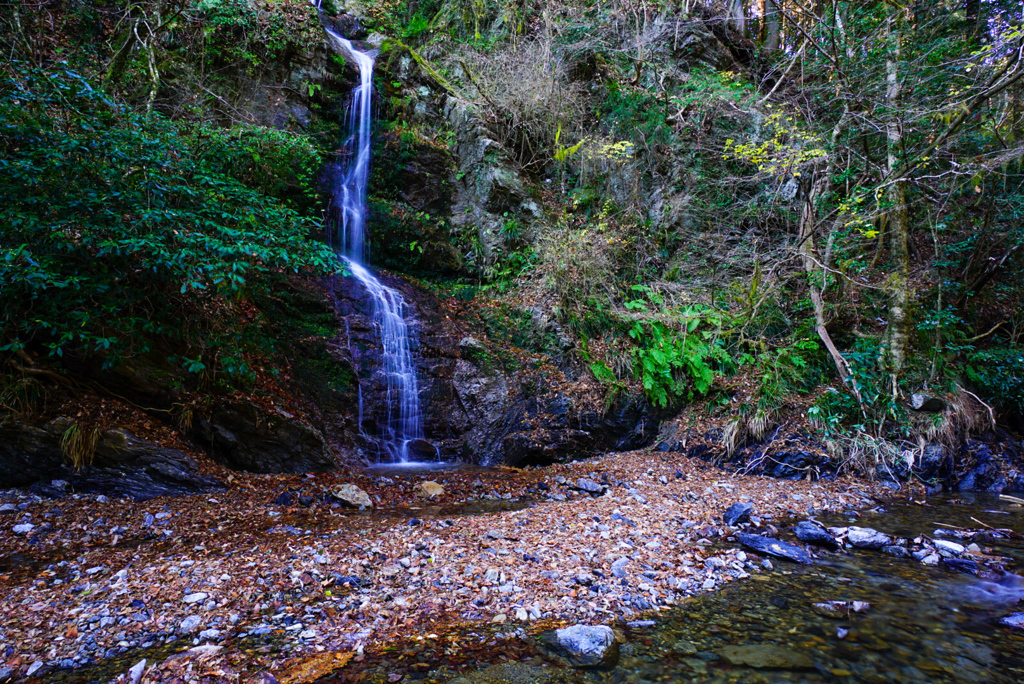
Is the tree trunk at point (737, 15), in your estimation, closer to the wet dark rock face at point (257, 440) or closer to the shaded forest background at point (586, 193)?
the shaded forest background at point (586, 193)

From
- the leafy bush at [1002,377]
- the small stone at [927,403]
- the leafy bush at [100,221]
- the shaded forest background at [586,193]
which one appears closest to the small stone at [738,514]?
the shaded forest background at [586,193]

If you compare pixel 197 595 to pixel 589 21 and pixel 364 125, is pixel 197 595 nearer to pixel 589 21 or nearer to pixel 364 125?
pixel 364 125

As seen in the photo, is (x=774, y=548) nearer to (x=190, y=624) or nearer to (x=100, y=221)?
(x=190, y=624)

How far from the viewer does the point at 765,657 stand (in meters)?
2.72

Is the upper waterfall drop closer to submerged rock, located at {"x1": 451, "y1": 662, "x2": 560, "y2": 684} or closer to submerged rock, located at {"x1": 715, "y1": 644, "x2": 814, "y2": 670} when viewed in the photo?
submerged rock, located at {"x1": 451, "y1": 662, "x2": 560, "y2": 684}

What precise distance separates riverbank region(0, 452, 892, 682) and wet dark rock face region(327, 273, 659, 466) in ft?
5.30

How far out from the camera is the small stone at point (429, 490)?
554 cm

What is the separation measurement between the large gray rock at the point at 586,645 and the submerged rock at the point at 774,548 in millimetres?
2179

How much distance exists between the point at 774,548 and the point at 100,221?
6653 mm

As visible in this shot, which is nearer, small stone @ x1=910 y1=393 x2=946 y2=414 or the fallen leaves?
the fallen leaves

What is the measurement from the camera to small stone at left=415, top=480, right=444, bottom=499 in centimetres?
554

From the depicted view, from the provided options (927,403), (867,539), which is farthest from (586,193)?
(867,539)

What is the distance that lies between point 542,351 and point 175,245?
569 centimetres

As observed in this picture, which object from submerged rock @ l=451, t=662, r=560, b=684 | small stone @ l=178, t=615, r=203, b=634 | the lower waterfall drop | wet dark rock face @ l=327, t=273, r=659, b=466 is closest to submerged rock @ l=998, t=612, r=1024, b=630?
submerged rock @ l=451, t=662, r=560, b=684
